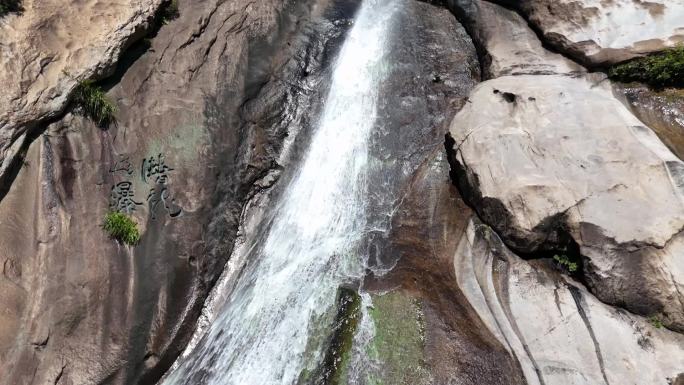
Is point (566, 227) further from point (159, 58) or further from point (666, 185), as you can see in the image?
point (159, 58)

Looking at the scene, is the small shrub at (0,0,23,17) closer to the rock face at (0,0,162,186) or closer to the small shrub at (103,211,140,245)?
the rock face at (0,0,162,186)

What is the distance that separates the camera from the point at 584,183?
26.5ft

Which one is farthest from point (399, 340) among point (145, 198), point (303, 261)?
point (145, 198)

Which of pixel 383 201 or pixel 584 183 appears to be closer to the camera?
pixel 584 183

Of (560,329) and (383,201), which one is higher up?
(383,201)

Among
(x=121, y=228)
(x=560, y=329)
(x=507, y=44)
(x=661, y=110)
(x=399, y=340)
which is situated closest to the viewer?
(x=399, y=340)

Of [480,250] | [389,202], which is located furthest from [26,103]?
[480,250]

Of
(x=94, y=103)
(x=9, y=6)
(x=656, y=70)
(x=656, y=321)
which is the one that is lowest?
(x=656, y=321)

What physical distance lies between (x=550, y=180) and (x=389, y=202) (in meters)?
3.29

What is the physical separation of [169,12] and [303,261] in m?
6.98

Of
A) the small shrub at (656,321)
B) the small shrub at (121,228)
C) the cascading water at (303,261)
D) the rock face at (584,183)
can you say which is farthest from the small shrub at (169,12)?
the small shrub at (656,321)

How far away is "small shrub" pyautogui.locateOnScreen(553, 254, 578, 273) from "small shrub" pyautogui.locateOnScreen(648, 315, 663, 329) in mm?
1339

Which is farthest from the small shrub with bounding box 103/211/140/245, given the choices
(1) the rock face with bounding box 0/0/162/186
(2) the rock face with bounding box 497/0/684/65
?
(2) the rock face with bounding box 497/0/684/65

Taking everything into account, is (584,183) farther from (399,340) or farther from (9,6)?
(9,6)
